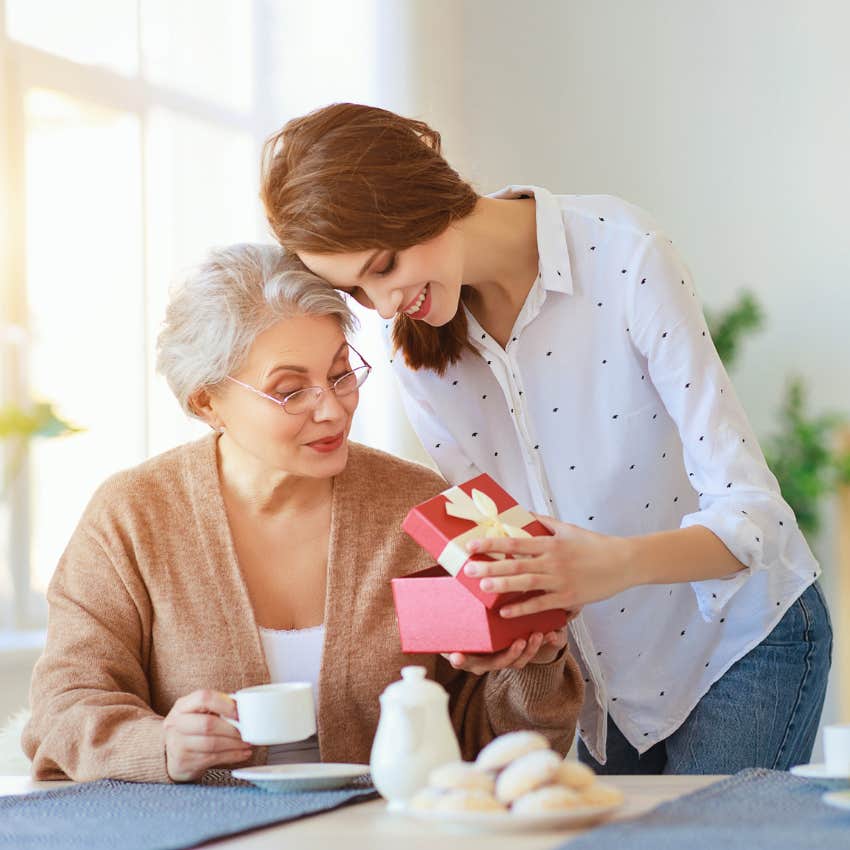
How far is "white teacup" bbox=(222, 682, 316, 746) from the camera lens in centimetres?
132

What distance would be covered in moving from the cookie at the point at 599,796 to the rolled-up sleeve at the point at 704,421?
50cm

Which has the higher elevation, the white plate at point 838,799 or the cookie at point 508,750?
the cookie at point 508,750

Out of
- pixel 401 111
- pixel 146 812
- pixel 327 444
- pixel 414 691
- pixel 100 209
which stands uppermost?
pixel 401 111

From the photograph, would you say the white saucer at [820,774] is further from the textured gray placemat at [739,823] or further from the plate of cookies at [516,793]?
the plate of cookies at [516,793]

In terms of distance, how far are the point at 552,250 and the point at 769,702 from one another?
660mm

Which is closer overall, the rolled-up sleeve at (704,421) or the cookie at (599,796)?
the cookie at (599,796)

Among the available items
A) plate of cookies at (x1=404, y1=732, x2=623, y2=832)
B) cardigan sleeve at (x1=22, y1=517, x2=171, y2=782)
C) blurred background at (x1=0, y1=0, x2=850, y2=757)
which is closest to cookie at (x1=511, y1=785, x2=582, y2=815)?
plate of cookies at (x1=404, y1=732, x2=623, y2=832)

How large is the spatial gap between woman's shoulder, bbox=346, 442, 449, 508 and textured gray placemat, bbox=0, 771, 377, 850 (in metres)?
0.52

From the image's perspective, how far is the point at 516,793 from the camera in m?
1.10

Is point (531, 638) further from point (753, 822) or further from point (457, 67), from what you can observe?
point (457, 67)

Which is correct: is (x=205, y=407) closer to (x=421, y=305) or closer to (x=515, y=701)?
(x=421, y=305)

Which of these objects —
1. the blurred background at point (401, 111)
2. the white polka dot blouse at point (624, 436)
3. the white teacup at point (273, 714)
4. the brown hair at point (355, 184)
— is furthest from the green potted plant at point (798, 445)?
the white teacup at point (273, 714)

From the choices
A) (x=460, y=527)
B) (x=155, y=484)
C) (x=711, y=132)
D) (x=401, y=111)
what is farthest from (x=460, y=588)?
(x=711, y=132)

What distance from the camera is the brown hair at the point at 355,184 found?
5.05 feet
